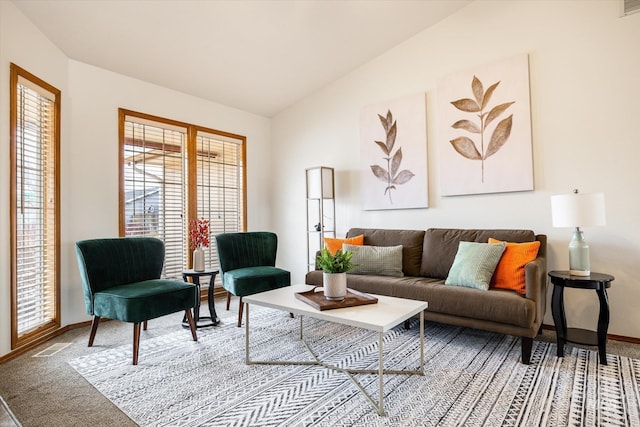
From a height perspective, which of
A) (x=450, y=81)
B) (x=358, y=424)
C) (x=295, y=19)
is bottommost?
(x=358, y=424)

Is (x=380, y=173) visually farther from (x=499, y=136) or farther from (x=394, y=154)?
(x=499, y=136)

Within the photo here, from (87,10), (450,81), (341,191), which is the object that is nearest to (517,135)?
(450,81)

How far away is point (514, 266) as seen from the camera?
277cm

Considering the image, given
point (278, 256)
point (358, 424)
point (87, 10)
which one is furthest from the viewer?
point (278, 256)

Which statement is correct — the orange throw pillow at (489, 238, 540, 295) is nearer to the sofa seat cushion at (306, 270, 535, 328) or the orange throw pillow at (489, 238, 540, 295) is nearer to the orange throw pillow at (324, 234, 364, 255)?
the sofa seat cushion at (306, 270, 535, 328)

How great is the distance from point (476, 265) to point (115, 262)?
3057 mm

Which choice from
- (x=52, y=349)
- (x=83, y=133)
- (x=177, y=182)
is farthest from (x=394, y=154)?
(x=52, y=349)

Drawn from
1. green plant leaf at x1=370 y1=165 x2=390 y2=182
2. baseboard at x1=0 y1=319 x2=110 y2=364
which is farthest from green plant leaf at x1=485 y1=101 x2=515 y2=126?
baseboard at x1=0 y1=319 x2=110 y2=364

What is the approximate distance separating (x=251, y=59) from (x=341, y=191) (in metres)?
1.91

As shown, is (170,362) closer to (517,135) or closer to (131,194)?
(131,194)

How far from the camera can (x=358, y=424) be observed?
1.74m

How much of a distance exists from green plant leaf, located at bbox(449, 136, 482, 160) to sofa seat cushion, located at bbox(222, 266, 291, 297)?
222cm

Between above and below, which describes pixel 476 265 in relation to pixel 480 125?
below

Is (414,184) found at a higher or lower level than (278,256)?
higher
